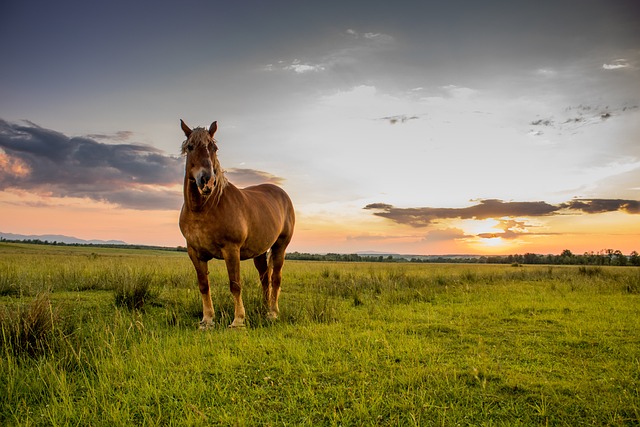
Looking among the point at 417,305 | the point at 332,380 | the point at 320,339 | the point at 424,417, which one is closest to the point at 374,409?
the point at 424,417

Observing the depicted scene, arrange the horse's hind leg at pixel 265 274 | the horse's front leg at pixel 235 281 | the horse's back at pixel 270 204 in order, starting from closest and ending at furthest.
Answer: the horse's front leg at pixel 235 281 < the horse's back at pixel 270 204 < the horse's hind leg at pixel 265 274

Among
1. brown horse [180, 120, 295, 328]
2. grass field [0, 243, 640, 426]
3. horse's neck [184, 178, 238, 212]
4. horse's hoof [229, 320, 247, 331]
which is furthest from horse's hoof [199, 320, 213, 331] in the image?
horse's neck [184, 178, 238, 212]

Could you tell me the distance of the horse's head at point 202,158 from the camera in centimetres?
516

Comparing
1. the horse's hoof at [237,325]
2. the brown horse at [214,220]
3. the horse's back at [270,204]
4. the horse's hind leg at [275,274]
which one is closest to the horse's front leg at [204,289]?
the brown horse at [214,220]

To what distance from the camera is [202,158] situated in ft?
17.8

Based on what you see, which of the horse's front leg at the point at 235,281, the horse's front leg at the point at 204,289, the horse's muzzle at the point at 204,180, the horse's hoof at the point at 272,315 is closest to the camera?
the horse's muzzle at the point at 204,180

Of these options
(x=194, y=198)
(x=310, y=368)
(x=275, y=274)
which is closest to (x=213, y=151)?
(x=194, y=198)

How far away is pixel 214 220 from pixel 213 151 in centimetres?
110

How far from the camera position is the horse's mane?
18.3ft

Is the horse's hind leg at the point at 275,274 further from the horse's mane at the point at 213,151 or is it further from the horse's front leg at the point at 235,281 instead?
the horse's mane at the point at 213,151

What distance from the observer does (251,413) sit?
322 cm

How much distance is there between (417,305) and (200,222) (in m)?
5.68

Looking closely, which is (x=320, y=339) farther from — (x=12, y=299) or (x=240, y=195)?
(x=12, y=299)

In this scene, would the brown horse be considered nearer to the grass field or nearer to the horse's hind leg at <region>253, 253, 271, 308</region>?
the horse's hind leg at <region>253, 253, 271, 308</region>
